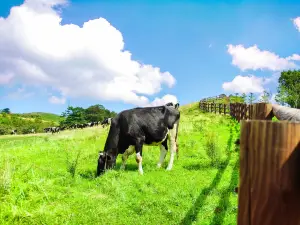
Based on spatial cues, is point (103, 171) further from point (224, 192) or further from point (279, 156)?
point (279, 156)

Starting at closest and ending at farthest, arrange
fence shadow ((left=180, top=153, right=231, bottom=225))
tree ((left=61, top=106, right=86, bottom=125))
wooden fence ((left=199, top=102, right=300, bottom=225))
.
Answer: wooden fence ((left=199, top=102, right=300, bottom=225))
fence shadow ((left=180, top=153, right=231, bottom=225))
tree ((left=61, top=106, right=86, bottom=125))

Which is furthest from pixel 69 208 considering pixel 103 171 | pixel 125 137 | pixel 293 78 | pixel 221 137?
pixel 293 78

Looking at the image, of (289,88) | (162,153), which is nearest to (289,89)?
(289,88)

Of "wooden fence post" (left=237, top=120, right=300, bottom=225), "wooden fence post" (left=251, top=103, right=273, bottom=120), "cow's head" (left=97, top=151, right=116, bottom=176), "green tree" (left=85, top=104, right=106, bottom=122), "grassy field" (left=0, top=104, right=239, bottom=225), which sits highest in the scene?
"green tree" (left=85, top=104, right=106, bottom=122)

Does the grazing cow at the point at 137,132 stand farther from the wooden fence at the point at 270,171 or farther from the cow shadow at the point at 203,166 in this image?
the wooden fence at the point at 270,171

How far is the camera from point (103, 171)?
1094 centimetres

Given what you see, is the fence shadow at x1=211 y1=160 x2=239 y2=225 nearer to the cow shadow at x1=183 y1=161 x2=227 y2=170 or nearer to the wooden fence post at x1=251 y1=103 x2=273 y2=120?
the cow shadow at x1=183 y1=161 x2=227 y2=170

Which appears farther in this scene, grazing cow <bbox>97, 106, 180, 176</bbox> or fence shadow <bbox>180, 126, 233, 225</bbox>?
grazing cow <bbox>97, 106, 180, 176</bbox>

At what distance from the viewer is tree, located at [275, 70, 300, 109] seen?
233 ft

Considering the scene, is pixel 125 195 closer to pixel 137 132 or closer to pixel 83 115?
pixel 137 132

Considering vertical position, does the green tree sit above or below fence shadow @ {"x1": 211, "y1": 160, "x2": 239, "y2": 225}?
above

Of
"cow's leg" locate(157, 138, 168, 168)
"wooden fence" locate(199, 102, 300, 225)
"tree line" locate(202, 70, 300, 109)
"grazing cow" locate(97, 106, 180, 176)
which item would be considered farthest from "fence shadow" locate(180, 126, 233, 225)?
"tree line" locate(202, 70, 300, 109)

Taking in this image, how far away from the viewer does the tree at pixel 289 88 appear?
7091 centimetres

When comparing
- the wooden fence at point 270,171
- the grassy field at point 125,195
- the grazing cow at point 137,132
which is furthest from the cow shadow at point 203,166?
the wooden fence at point 270,171
